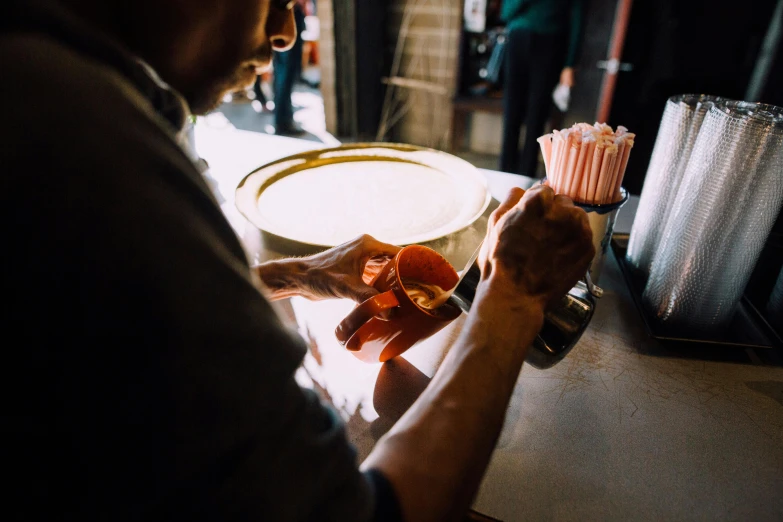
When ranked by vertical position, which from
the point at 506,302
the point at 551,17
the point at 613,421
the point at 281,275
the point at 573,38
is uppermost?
the point at 551,17

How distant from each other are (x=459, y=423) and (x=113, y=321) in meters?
0.44

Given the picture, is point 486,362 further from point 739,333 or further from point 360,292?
point 739,333

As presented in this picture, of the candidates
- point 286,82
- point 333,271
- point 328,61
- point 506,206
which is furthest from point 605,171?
A: point 286,82

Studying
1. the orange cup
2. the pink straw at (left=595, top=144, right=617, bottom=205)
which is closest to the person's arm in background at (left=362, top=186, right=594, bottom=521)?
the orange cup

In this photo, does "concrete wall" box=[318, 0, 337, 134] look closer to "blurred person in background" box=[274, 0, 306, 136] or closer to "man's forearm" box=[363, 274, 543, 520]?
"blurred person in background" box=[274, 0, 306, 136]

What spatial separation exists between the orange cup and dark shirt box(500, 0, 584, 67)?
3087 mm

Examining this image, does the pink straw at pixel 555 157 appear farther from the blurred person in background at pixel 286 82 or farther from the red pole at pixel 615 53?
the blurred person in background at pixel 286 82

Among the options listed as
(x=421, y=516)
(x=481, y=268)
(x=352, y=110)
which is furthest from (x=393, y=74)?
(x=421, y=516)

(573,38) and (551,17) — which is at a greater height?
(551,17)

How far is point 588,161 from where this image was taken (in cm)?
97

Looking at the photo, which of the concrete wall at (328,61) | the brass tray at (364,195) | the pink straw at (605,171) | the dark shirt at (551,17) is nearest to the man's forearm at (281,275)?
the brass tray at (364,195)

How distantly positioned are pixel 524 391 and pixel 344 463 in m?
0.50

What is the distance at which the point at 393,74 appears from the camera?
17.7 ft

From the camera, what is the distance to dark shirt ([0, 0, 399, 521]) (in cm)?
37
